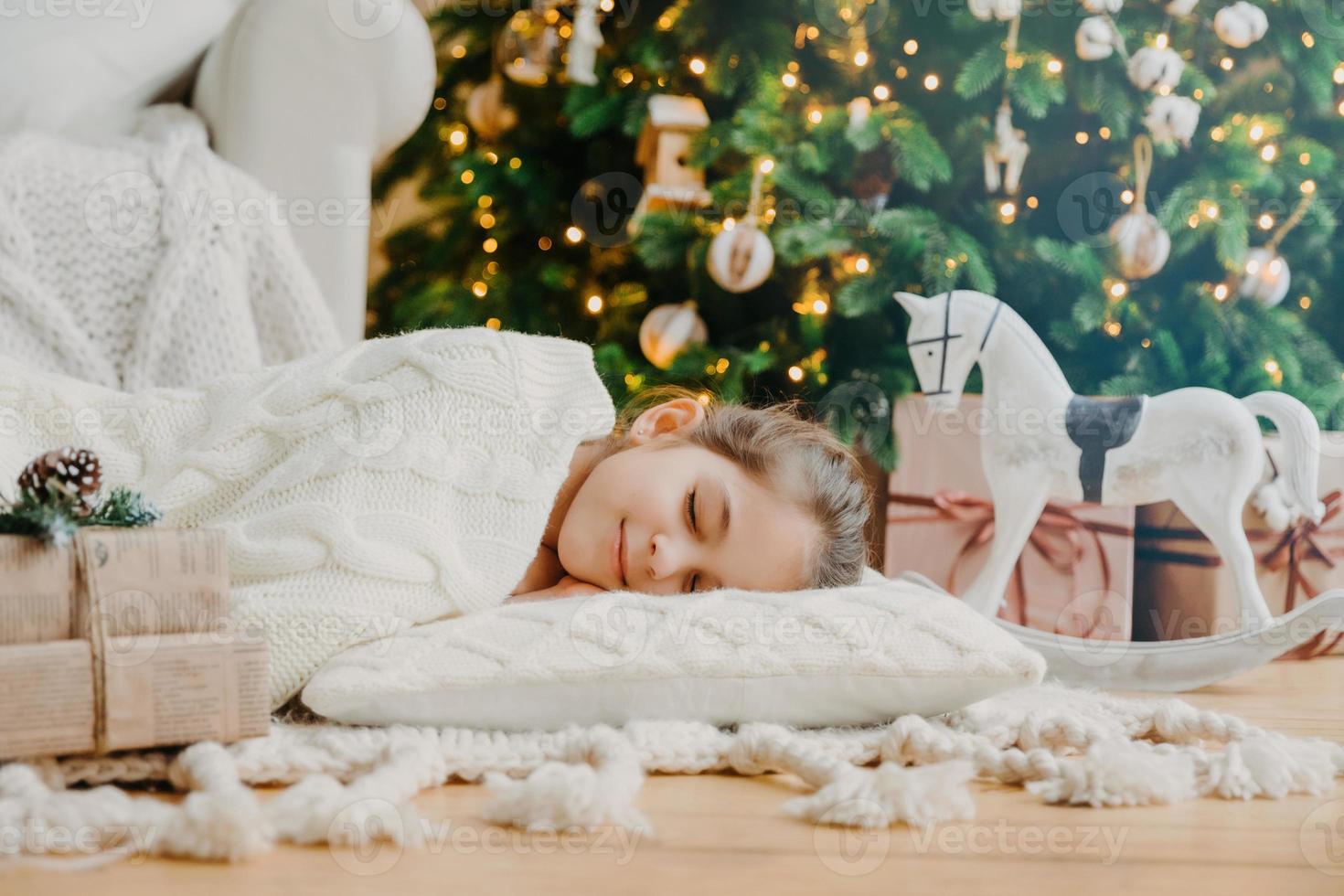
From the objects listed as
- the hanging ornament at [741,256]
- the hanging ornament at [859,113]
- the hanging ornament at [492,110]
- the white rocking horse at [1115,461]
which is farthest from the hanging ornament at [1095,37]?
the hanging ornament at [492,110]

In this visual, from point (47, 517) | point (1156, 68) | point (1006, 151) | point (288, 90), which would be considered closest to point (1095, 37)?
point (1156, 68)

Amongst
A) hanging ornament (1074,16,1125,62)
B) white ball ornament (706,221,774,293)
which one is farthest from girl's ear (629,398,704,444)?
hanging ornament (1074,16,1125,62)

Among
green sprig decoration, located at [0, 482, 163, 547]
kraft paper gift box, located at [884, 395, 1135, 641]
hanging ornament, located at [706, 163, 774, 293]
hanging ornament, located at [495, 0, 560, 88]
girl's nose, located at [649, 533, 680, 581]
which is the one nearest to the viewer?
green sprig decoration, located at [0, 482, 163, 547]

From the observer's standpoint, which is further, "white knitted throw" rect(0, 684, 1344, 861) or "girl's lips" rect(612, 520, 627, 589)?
"girl's lips" rect(612, 520, 627, 589)

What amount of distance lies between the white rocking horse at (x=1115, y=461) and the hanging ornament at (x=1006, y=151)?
633mm

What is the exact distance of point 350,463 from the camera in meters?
0.87

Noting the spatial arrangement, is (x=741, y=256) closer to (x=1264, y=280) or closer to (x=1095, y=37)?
(x=1095, y=37)

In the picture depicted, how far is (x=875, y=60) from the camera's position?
6.83 feet

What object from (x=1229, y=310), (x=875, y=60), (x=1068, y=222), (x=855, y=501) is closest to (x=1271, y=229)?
(x=1229, y=310)

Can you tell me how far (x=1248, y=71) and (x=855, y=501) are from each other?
1565mm

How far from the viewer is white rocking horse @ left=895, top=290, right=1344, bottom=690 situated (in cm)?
127

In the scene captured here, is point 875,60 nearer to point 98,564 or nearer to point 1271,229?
point 1271,229

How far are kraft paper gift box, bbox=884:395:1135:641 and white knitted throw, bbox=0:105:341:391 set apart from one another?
0.88m

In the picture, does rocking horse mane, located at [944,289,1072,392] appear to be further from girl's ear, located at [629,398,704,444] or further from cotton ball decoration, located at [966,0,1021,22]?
cotton ball decoration, located at [966,0,1021,22]
